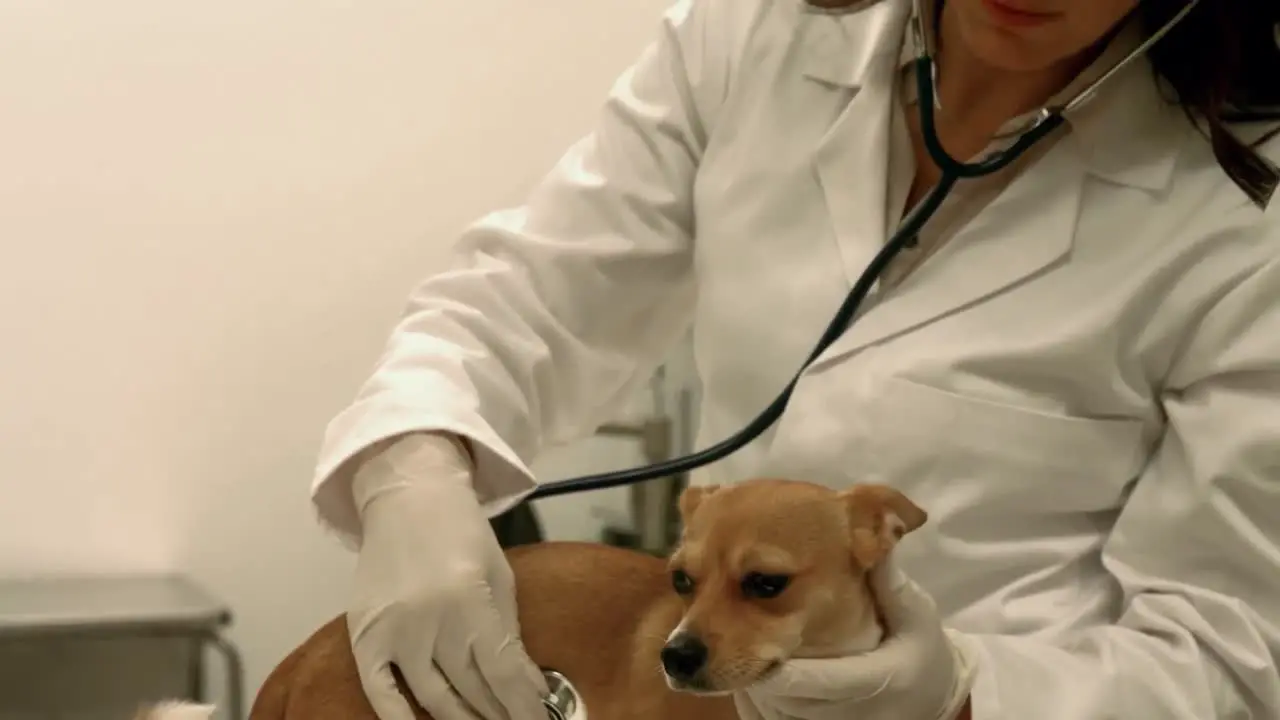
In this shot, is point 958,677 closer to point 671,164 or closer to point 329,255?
point 671,164

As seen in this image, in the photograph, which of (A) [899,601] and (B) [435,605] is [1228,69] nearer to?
(A) [899,601]

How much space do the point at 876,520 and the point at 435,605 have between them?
27 cm

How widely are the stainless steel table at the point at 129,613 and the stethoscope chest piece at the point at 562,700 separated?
0.78 metres

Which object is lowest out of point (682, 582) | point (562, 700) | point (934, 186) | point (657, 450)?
point (657, 450)

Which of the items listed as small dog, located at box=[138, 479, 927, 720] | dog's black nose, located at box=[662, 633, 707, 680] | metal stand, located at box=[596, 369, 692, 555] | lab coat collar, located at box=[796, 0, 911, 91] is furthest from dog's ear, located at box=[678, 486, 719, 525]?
metal stand, located at box=[596, 369, 692, 555]

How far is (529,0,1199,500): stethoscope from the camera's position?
0.76m

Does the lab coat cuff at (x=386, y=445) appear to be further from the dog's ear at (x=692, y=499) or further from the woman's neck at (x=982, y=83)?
the woman's neck at (x=982, y=83)

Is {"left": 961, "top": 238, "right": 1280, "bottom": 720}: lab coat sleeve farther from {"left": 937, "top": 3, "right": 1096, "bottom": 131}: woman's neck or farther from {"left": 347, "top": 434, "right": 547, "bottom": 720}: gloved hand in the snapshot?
{"left": 347, "top": 434, "right": 547, "bottom": 720}: gloved hand

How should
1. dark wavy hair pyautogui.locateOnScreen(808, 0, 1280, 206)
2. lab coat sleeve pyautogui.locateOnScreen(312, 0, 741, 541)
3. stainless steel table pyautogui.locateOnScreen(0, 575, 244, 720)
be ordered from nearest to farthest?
dark wavy hair pyautogui.locateOnScreen(808, 0, 1280, 206)
lab coat sleeve pyautogui.locateOnScreen(312, 0, 741, 541)
stainless steel table pyautogui.locateOnScreen(0, 575, 244, 720)

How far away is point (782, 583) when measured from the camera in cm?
70

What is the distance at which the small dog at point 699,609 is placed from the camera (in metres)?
0.69

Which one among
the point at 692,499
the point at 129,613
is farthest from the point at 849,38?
the point at 129,613

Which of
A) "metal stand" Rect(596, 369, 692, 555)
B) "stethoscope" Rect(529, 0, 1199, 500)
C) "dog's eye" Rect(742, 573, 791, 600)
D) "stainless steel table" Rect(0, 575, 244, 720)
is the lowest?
"stainless steel table" Rect(0, 575, 244, 720)

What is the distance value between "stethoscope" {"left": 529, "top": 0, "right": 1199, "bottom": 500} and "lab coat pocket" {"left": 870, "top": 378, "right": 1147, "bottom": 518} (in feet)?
0.20
